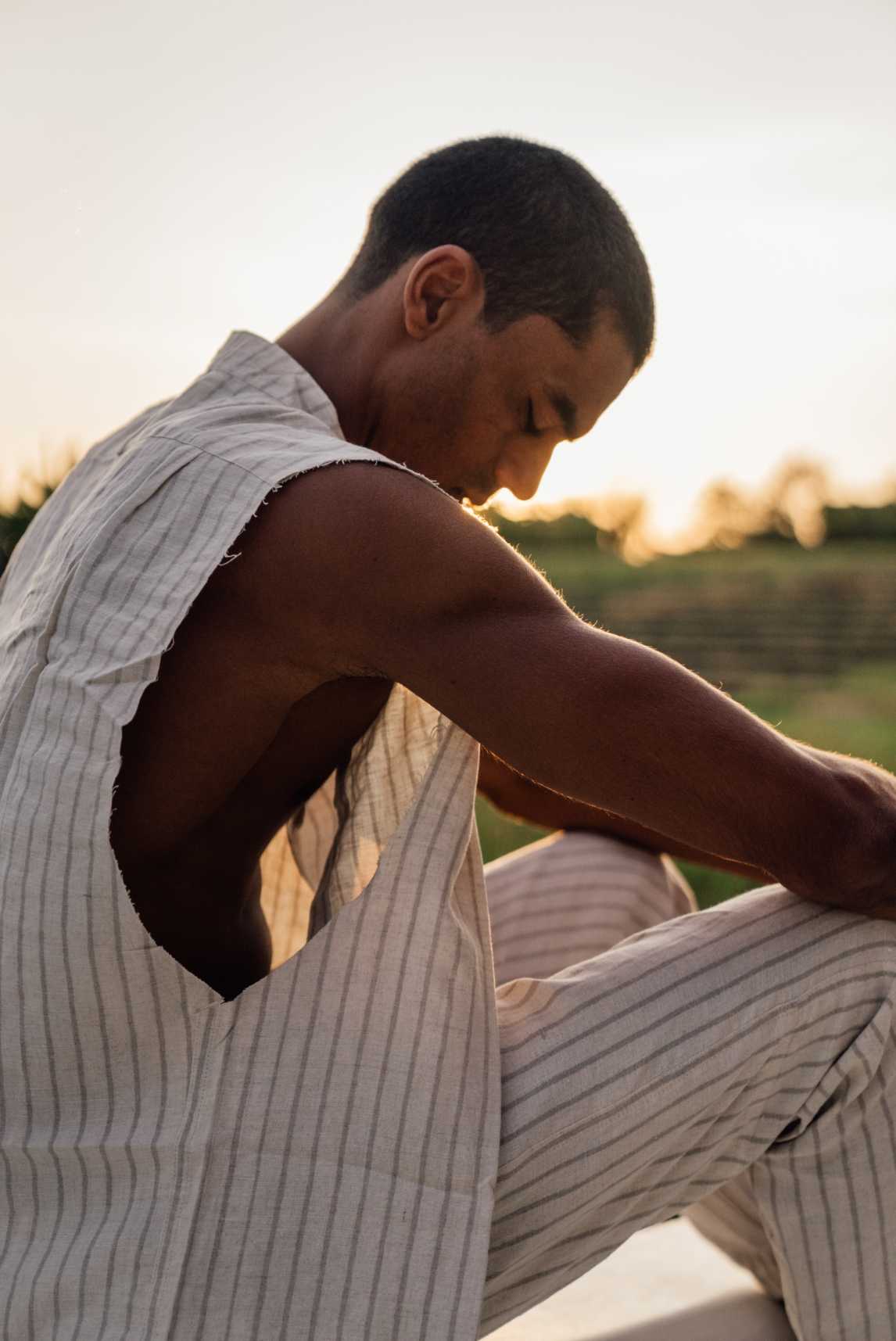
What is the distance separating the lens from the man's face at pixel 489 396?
1.80 metres

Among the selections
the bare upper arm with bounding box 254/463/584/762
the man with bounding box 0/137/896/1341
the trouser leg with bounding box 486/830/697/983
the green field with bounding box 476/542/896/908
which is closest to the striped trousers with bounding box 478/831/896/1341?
the man with bounding box 0/137/896/1341

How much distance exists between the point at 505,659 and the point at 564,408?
2.34 ft

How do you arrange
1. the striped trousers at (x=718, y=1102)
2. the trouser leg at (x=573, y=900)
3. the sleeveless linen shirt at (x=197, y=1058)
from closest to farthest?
the sleeveless linen shirt at (x=197, y=1058)
the striped trousers at (x=718, y=1102)
the trouser leg at (x=573, y=900)

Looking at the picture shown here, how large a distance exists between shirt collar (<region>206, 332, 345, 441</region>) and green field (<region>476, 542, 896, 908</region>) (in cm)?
645

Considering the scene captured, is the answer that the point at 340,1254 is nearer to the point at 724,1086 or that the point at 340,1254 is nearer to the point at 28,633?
the point at 724,1086

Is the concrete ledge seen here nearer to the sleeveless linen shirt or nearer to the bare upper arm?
the sleeveless linen shirt

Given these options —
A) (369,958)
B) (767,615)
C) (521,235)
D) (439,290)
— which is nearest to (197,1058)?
(369,958)

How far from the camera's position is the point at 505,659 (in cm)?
126

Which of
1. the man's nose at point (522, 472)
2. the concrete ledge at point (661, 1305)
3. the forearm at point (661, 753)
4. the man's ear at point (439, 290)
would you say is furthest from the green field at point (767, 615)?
the forearm at point (661, 753)

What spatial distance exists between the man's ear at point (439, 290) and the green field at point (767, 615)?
6.28 m

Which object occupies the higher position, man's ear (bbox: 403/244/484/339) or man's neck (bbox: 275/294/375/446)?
man's ear (bbox: 403/244/484/339)

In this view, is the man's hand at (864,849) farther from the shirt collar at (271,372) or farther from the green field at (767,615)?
the green field at (767,615)

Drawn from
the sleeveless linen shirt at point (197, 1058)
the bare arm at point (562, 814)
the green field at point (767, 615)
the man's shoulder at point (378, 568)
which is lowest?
the green field at point (767, 615)

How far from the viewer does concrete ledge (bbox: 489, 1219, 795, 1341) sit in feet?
5.94
